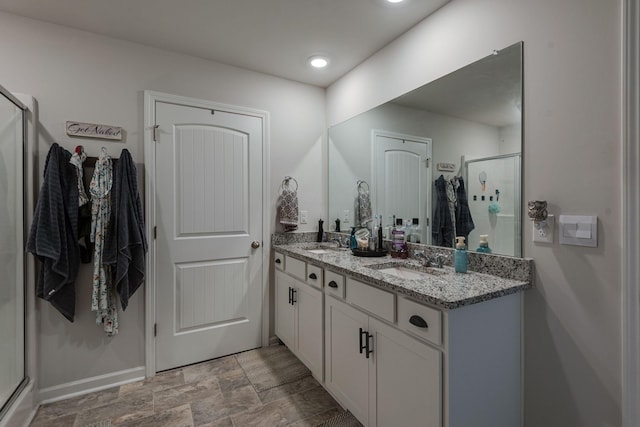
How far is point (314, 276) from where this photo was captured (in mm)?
1998

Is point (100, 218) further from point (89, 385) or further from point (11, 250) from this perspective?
point (89, 385)

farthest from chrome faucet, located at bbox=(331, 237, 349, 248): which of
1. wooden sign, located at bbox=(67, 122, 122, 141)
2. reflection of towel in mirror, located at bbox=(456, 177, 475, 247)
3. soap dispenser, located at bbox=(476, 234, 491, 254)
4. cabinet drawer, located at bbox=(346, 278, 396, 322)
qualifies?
wooden sign, located at bbox=(67, 122, 122, 141)

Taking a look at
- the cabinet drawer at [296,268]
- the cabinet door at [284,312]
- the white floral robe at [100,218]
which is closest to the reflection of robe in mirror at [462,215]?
the cabinet drawer at [296,268]

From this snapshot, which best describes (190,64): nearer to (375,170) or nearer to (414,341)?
(375,170)

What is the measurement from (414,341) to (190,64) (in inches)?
98.9

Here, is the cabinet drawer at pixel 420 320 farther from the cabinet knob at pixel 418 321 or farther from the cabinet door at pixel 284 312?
the cabinet door at pixel 284 312

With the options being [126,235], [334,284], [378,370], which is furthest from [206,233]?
[378,370]

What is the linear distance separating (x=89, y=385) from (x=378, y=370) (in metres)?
1.99

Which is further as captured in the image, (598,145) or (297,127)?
(297,127)

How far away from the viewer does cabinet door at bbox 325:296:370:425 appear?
1561 mm

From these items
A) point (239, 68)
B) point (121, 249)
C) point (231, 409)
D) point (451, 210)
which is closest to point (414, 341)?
point (451, 210)

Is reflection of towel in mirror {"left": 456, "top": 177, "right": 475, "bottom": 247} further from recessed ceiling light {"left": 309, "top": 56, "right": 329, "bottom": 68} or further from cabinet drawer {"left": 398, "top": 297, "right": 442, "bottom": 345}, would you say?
recessed ceiling light {"left": 309, "top": 56, "right": 329, "bottom": 68}

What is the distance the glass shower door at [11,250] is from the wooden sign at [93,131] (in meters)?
0.24

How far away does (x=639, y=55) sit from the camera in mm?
1062
